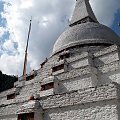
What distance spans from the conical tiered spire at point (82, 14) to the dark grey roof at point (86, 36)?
14.5 ft

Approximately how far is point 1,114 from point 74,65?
6926mm

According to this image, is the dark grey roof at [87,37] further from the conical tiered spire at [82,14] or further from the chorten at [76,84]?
the conical tiered spire at [82,14]

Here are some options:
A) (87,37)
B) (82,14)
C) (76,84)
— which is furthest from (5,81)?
(76,84)

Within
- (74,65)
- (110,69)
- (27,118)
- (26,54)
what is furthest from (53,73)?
(26,54)

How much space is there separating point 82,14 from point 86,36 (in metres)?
7.62

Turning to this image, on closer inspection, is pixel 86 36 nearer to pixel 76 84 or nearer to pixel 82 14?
pixel 82 14

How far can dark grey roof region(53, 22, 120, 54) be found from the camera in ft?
72.4

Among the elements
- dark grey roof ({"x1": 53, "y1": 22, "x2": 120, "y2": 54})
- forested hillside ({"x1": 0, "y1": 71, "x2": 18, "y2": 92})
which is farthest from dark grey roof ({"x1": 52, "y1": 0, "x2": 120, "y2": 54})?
forested hillside ({"x1": 0, "y1": 71, "x2": 18, "y2": 92})

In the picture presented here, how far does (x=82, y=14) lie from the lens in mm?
29312

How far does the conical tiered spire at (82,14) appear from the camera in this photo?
28.6m

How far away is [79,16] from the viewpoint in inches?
1151

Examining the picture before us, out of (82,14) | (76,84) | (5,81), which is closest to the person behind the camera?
(76,84)

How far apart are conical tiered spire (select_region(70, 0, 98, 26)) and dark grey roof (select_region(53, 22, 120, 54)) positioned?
443cm

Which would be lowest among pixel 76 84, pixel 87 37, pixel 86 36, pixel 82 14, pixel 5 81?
pixel 76 84
